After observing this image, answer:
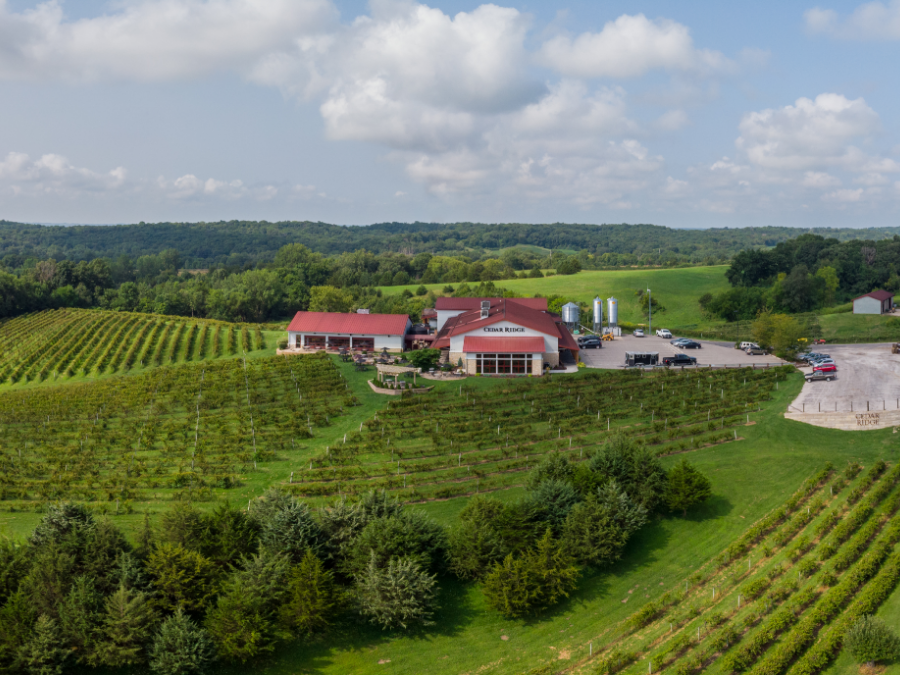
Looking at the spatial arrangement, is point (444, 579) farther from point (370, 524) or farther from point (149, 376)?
point (149, 376)

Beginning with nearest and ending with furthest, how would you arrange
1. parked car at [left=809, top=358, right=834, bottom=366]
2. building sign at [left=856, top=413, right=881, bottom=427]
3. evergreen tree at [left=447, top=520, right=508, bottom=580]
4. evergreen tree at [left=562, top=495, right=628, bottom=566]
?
evergreen tree at [left=447, top=520, right=508, bottom=580] < evergreen tree at [left=562, top=495, right=628, bottom=566] < building sign at [left=856, top=413, right=881, bottom=427] < parked car at [left=809, top=358, right=834, bottom=366]

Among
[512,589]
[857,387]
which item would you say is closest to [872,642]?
[512,589]

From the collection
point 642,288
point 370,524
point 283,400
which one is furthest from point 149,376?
point 642,288

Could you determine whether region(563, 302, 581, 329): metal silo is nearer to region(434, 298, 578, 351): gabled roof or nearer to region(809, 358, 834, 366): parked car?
region(434, 298, 578, 351): gabled roof

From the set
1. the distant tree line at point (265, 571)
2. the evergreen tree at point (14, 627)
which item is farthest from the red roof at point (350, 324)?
the evergreen tree at point (14, 627)

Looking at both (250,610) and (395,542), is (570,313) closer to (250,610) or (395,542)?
(395,542)

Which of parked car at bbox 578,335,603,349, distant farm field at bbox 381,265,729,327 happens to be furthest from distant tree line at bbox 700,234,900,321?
parked car at bbox 578,335,603,349

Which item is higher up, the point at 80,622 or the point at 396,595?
the point at 80,622
